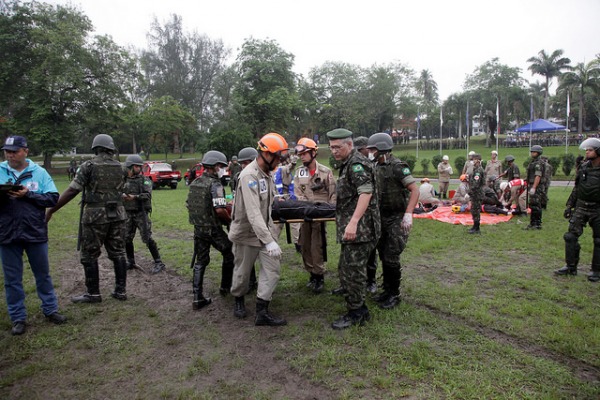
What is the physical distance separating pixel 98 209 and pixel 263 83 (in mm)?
41174

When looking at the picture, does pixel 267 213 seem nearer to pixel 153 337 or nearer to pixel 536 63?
pixel 153 337

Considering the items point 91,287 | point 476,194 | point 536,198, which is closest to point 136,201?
point 91,287

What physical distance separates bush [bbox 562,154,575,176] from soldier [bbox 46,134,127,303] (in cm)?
2526

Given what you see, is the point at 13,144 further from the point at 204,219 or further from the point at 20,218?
the point at 204,219

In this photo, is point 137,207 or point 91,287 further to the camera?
point 137,207

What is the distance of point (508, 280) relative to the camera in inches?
238

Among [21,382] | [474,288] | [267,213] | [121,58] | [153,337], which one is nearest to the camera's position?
[21,382]

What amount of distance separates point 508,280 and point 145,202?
249 inches

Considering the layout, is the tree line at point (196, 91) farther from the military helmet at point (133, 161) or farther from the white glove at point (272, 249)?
the white glove at point (272, 249)

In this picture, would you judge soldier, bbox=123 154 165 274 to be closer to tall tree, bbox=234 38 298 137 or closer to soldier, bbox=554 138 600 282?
soldier, bbox=554 138 600 282

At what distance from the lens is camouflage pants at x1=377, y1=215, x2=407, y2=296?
16.5ft

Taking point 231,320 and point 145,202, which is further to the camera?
point 145,202

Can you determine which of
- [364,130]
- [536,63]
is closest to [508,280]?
[364,130]

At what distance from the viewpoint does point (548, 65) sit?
57.1m
